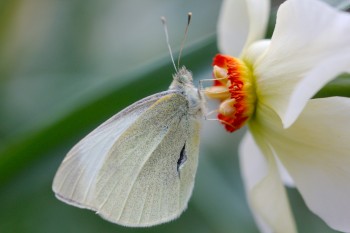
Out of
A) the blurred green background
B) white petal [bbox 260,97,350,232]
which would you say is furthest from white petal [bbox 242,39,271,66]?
the blurred green background

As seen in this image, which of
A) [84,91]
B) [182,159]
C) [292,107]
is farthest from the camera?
[84,91]

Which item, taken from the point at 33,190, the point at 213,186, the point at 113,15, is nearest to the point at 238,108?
the point at 213,186

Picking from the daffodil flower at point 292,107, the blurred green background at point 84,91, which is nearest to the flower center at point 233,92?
the daffodil flower at point 292,107

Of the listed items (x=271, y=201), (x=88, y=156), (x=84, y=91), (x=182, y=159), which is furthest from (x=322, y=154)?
(x=84, y=91)

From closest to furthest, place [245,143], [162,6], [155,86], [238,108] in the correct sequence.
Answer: [238,108], [245,143], [155,86], [162,6]

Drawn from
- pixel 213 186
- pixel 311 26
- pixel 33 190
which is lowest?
pixel 213 186

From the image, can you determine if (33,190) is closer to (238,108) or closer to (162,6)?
(238,108)

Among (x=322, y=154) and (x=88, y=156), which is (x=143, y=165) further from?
(x=322, y=154)
